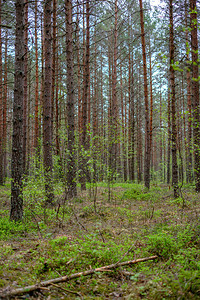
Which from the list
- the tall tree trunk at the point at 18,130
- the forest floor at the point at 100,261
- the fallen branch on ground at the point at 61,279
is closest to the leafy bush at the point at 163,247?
the forest floor at the point at 100,261

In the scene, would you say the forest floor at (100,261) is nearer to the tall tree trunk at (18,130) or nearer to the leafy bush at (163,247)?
the leafy bush at (163,247)

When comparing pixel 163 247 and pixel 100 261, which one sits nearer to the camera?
pixel 100 261

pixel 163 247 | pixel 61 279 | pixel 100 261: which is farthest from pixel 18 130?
pixel 163 247

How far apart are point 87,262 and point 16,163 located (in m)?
3.66

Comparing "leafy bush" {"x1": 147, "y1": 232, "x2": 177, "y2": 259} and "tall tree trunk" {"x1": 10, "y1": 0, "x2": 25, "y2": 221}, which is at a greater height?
"tall tree trunk" {"x1": 10, "y1": 0, "x2": 25, "y2": 221}

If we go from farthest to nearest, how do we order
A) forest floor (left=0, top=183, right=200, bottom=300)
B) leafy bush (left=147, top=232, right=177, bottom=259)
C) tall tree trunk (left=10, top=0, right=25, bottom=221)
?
tall tree trunk (left=10, top=0, right=25, bottom=221), leafy bush (left=147, top=232, right=177, bottom=259), forest floor (left=0, top=183, right=200, bottom=300)

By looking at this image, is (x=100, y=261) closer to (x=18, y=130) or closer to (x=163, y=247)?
(x=163, y=247)

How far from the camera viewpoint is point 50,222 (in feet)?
20.9

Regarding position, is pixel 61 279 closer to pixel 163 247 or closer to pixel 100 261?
pixel 100 261

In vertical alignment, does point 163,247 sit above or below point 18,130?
below

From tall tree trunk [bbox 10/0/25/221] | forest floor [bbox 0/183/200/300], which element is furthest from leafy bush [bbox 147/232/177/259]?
tall tree trunk [bbox 10/0/25/221]

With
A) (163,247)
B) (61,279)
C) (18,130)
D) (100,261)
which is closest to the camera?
(61,279)

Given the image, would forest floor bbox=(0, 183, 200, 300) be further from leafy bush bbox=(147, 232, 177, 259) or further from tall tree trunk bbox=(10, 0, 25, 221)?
tall tree trunk bbox=(10, 0, 25, 221)

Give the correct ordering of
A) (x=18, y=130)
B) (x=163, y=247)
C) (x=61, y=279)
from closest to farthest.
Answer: (x=61, y=279), (x=163, y=247), (x=18, y=130)
